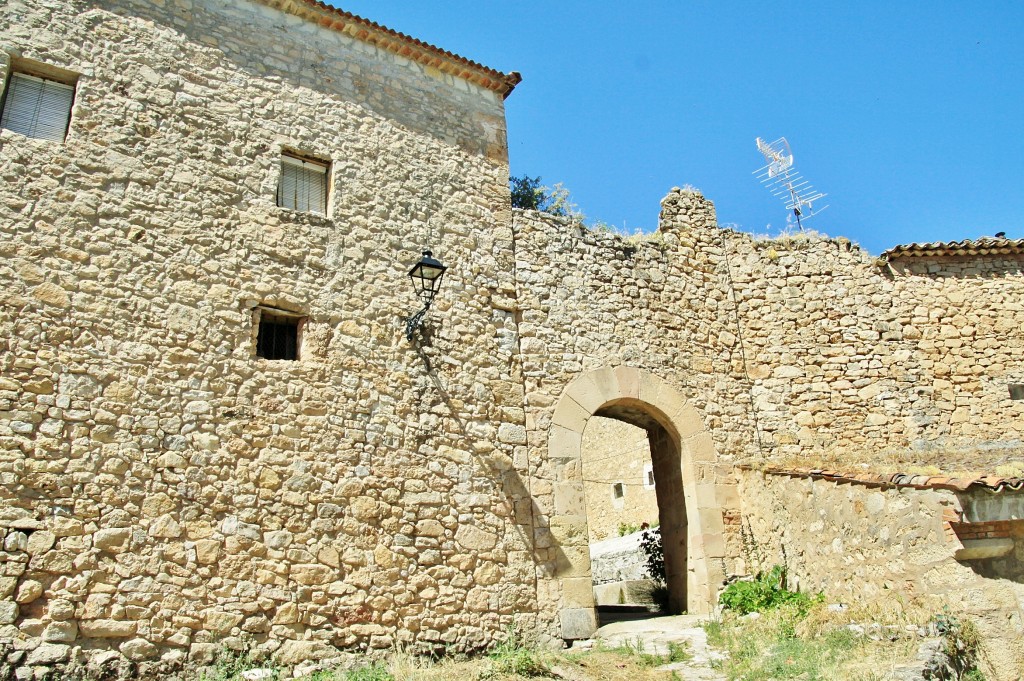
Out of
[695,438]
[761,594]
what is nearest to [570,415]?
[695,438]

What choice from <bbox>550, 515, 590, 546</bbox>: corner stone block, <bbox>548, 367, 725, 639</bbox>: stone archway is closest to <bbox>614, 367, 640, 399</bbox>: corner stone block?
<bbox>548, 367, 725, 639</bbox>: stone archway

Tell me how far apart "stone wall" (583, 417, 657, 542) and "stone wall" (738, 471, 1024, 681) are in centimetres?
797

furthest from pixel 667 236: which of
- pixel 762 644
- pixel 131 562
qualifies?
pixel 131 562

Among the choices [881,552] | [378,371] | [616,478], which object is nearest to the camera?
[881,552]

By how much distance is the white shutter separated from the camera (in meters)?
7.53

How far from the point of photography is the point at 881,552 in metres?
7.75

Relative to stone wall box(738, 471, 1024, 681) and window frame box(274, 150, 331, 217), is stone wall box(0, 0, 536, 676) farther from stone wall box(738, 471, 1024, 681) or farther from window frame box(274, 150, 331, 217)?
stone wall box(738, 471, 1024, 681)

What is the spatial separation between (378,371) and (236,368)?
1536mm

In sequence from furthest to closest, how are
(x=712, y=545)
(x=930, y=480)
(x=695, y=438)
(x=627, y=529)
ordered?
(x=627, y=529) < (x=695, y=438) < (x=712, y=545) < (x=930, y=480)

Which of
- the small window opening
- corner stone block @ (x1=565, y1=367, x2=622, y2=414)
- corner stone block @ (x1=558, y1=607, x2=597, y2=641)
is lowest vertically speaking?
corner stone block @ (x1=558, y1=607, x2=597, y2=641)

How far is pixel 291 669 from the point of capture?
6934 mm

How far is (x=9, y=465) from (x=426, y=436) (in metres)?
3.92

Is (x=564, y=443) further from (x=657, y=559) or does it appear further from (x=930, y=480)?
(x=930, y=480)

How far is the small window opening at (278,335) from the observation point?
26.7 feet
